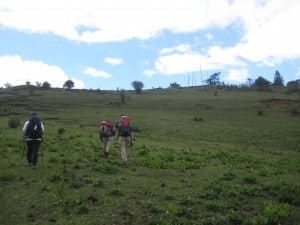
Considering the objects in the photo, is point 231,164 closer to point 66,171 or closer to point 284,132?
point 66,171

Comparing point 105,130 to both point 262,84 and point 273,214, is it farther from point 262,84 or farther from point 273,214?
point 262,84

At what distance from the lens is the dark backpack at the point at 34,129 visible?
2230 centimetres

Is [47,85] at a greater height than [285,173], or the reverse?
[47,85]

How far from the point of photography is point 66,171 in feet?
72.1

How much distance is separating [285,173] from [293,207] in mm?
9661

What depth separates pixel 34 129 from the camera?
22406 mm

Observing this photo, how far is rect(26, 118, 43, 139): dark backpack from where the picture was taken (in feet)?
73.2

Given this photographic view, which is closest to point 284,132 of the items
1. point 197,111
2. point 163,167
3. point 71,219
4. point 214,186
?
point 197,111

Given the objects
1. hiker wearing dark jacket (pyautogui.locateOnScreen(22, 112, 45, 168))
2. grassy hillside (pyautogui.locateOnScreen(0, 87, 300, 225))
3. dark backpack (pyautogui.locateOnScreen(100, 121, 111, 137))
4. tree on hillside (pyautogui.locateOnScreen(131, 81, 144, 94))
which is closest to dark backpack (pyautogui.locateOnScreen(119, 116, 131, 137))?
grassy hillside (pyautogui.locateOnScreen(0, 87, 300, 225))

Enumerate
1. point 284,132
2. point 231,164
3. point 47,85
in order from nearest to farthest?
1. point 231,164
2. point 284,132
3. point 47,85

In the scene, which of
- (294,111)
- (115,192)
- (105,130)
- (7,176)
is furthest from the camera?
(294,111)

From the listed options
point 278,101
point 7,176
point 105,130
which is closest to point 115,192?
point 7,176

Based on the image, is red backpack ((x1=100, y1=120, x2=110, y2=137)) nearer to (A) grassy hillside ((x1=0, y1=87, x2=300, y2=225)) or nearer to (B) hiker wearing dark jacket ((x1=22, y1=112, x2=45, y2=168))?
(A) grassy hillside ((x1=0, y1=87, x2=300, y2=225))

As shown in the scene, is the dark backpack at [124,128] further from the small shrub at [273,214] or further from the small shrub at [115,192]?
the small shrub at [273,214]
